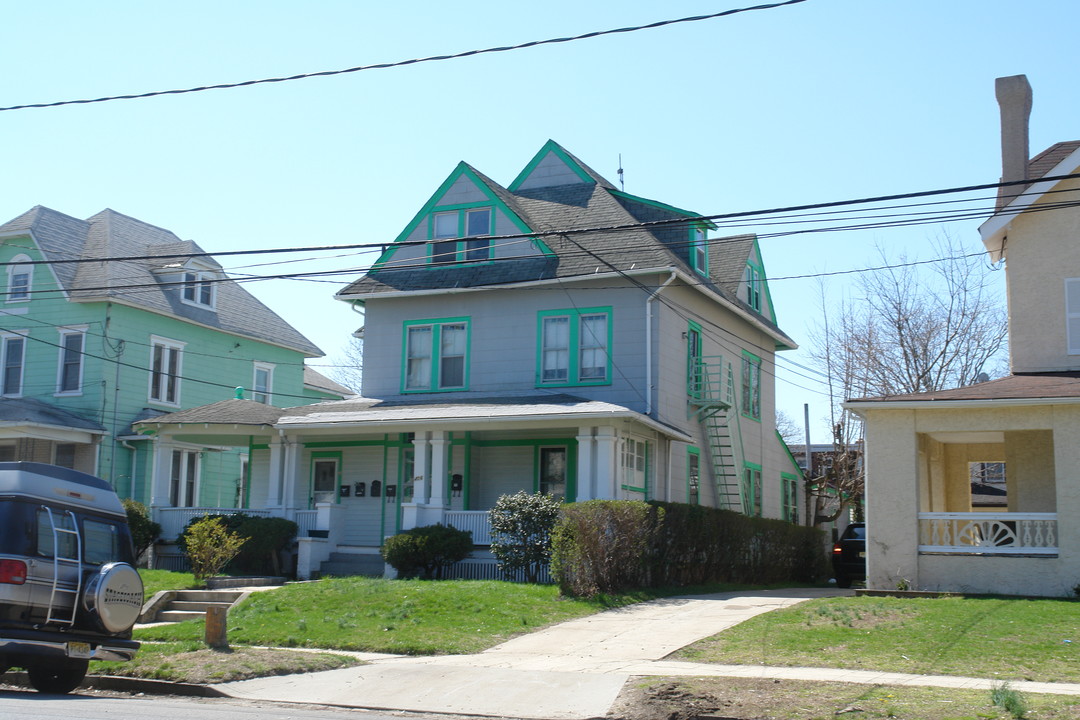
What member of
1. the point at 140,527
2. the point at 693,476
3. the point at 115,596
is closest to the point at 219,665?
the point at 115,596

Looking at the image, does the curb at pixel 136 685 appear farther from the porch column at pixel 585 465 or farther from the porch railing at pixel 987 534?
the porch railing at pixel 987 534

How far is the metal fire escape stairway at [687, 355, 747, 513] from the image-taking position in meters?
27.7

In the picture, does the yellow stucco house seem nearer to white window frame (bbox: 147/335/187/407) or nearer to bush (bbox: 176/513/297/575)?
bush (bbox: 176/513/297/575)

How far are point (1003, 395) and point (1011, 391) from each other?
1.20 feet

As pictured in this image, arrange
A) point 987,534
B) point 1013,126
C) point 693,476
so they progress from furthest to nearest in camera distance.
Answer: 1. point 693,476
2. point 1013,126
3. point 987,534

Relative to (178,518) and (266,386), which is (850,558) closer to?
(178,518)

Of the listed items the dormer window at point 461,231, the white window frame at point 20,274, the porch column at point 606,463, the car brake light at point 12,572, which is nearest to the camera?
the car brake light at point 12,572

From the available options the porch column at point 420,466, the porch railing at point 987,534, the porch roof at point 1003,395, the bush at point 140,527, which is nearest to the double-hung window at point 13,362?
the bush at point 140,527

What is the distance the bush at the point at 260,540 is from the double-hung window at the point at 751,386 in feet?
42.2

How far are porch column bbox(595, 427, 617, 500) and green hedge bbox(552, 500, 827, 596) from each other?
5.51 ft

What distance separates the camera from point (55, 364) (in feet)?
108

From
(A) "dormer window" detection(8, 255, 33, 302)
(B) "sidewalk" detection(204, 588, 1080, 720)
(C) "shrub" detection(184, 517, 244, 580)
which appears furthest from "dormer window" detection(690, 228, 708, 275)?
(A) "dormer window" detection(8, 255, 33, 302)

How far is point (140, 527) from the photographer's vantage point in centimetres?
2453

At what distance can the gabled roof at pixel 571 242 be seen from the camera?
25.4 meters
